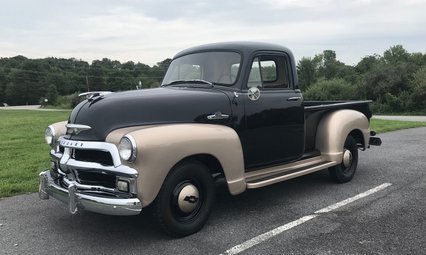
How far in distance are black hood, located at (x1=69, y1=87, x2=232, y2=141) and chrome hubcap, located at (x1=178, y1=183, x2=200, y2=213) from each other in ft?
2.23

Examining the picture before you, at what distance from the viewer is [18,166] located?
766cm

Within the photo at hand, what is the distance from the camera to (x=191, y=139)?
400 cm

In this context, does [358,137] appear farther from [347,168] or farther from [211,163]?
[211,163]

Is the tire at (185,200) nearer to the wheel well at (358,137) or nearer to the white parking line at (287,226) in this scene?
the white parking line at (287,226)

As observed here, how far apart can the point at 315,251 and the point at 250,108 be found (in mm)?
1791

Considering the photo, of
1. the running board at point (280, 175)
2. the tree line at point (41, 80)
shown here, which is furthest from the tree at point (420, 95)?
the tree line at point (41, 80)

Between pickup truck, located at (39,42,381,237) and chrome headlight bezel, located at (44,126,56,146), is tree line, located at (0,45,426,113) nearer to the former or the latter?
pickup truck, located at (39,42,381,237)

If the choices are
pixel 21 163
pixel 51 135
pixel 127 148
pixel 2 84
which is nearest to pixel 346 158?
pixel 127 148

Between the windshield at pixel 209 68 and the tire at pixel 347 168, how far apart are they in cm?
225

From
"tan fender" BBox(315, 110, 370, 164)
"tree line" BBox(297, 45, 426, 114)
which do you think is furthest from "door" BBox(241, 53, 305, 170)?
"tree line" BBox(297, 45, 426, 114)

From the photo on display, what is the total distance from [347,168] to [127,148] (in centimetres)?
385

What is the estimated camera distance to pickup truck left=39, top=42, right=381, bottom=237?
3.74 m

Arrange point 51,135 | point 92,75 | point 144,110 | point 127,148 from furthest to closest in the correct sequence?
point 92,75 → point 51,135 → point 144,110 → point 127,148

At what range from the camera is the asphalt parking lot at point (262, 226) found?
150 inches
